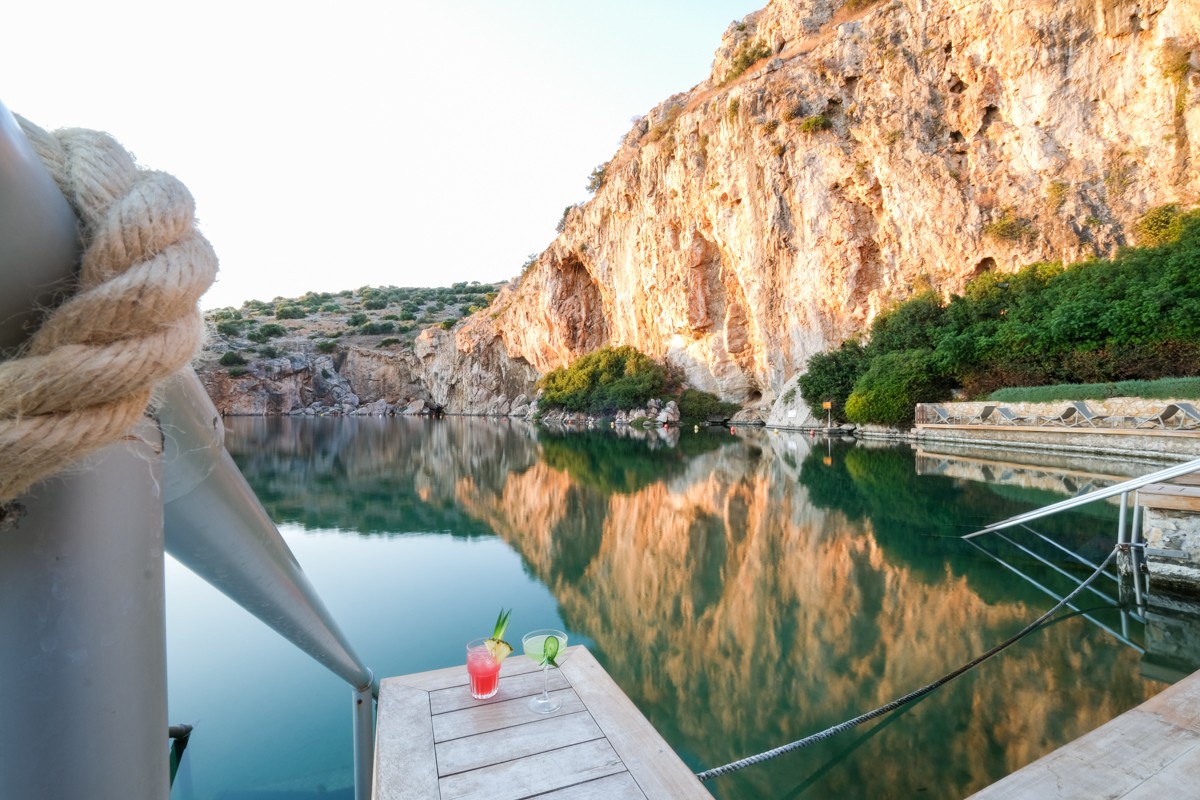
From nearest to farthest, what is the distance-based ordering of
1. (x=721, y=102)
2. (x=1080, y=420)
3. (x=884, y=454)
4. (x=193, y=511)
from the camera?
(x=193, y=511) < (x=1080, y=420) < (x=884, y=454) < (x=721, y=102)

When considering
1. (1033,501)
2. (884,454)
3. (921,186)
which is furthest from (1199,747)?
(921,186)

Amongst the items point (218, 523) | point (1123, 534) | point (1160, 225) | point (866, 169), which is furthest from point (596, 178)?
point (218, 523)

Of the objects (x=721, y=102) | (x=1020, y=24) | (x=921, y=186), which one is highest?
(x=721, y=102)

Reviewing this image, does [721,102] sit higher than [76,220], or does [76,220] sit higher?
[721,102]

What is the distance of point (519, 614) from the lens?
5289 millimetres

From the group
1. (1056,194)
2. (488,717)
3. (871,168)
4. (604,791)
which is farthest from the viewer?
(871,168)

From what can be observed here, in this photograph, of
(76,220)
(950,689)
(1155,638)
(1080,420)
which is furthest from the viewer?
(1080,420)

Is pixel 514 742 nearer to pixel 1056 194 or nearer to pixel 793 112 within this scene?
pixel 1056 194

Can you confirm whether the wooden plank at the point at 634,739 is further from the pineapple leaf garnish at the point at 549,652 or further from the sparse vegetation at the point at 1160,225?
the sparse vegetation at the point at 1160,225

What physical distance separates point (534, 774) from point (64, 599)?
149 centimetres

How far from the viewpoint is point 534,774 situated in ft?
5.46

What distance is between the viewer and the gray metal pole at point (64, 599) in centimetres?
45

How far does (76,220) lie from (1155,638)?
576 centimetres

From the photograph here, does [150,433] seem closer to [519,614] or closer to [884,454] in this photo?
[519,614]
